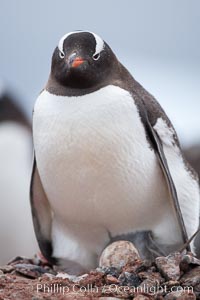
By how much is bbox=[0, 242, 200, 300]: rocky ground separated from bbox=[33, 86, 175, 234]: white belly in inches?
16.4

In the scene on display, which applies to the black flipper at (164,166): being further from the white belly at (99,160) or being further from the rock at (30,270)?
the rock at (30,270)

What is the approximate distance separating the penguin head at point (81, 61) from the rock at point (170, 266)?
895 millimetres

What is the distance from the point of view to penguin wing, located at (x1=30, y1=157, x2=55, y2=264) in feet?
14.5

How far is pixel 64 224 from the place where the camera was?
4281 millimetres

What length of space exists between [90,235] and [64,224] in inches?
5.6

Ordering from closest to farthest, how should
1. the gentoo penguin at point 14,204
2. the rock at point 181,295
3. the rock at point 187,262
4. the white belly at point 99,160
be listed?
the rock at point 181,295
the rock at point 187,262
the white belly at point 99,160
the gentoo penguin at point 14,204

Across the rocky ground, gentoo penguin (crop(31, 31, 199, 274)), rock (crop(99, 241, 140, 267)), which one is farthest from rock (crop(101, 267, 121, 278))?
gentoo penguin (crop(31, 31, 199, 274))

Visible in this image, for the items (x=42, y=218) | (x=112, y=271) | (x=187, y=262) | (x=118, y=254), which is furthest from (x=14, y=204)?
(x=187, y=262)

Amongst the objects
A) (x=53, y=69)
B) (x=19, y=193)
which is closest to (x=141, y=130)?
(x=53, y=69)

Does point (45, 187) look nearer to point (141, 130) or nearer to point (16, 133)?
point (141, 130)

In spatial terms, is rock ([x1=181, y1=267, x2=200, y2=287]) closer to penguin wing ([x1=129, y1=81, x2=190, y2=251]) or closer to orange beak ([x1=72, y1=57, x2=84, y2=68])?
penguin wing ([x1=129, y1=81, x2=190, y2=251])

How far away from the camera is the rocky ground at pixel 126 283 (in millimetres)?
3279

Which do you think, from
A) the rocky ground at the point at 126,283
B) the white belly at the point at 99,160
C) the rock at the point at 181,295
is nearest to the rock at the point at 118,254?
the rocky ground at the point at 126,283

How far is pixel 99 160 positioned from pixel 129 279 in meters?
0.67
